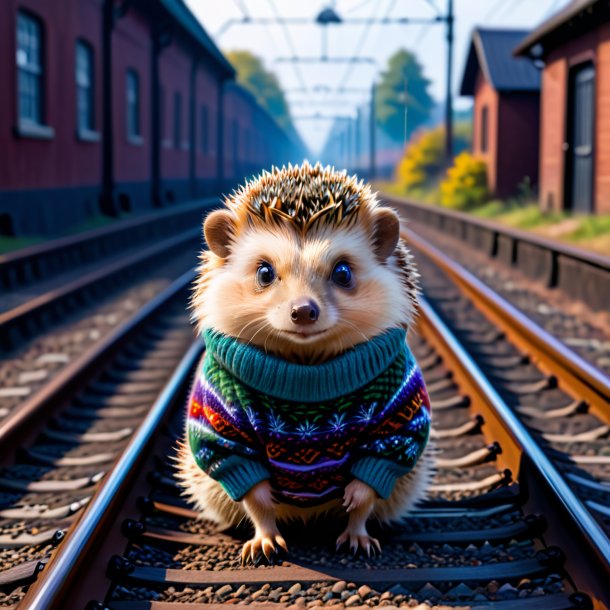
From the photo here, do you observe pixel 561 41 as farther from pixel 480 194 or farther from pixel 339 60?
pixel 339 60

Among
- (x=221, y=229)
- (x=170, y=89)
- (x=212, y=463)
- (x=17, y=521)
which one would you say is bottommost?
(x=17, y=521)

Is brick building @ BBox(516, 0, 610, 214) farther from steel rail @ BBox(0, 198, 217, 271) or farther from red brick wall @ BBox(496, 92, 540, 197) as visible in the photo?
steel rail @ BBox(0, 198, 217, 271)

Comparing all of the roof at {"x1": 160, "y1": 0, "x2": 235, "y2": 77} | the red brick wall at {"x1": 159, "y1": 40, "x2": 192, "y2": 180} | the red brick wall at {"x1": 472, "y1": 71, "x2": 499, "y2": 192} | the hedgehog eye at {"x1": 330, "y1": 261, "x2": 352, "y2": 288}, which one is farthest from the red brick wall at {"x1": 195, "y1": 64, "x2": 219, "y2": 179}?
the hedgehog eye at {"x1": 330, "y1": 261, "x2": 352, "y2": 288}

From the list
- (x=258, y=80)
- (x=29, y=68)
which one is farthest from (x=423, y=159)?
(x=258, y=80)

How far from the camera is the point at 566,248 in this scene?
10617 mm

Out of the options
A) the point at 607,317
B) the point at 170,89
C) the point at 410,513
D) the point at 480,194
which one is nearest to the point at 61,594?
the point at 410,513

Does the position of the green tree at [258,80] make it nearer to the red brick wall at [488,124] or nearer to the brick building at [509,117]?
the red brick wall at [488,124]

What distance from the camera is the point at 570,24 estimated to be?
18188 millimetres

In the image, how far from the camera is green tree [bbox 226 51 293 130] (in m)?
81.2

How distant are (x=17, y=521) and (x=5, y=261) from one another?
6.98 metres

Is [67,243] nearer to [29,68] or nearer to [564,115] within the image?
[29,68]

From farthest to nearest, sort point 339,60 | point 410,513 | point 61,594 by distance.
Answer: point 339,60
point 410,513
point 61,594

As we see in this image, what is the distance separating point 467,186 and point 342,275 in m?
23.9

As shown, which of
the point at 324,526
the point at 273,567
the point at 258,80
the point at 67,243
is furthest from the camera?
the point at 258,80
